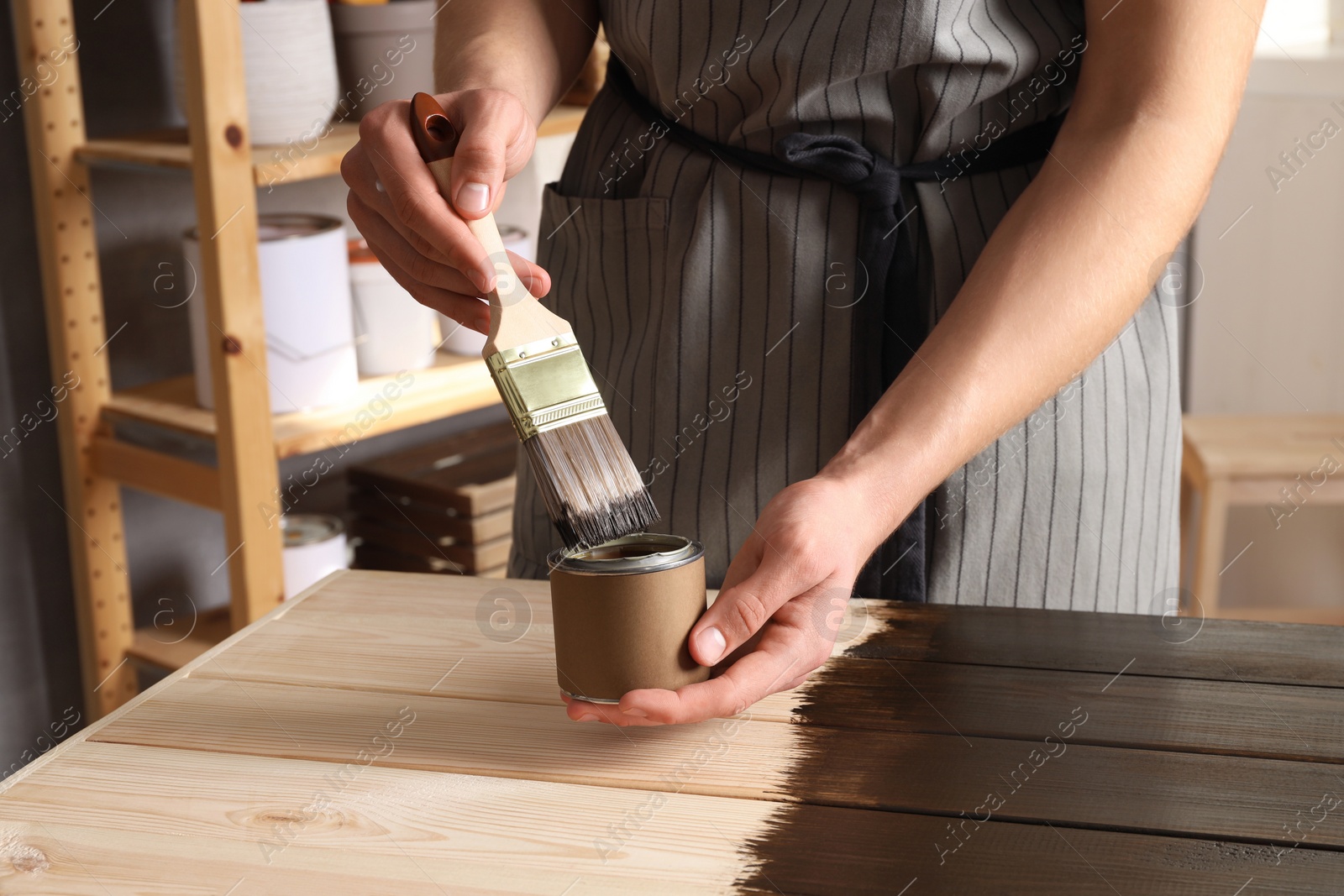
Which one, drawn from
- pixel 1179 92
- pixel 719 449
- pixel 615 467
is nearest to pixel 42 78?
pixel 719 449

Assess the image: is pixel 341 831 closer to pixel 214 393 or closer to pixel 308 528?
pixel 214 393

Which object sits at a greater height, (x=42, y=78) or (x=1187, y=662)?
(x=42, y=78)

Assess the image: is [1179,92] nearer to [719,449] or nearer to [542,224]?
[719,449]

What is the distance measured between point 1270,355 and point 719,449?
2.17 metres

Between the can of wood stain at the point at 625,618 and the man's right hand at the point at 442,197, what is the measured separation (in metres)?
0.18

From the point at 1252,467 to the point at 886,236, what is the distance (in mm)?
1590

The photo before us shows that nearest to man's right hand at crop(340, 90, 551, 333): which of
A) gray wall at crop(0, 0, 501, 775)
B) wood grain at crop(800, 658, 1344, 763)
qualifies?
wood grain at crop(800, 658, 1344, 763)

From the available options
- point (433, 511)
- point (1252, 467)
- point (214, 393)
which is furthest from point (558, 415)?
point (1252, 467)

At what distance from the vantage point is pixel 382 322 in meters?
1.86

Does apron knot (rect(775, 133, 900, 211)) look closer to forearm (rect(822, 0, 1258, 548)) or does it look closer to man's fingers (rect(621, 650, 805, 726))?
forearm (rect(822, 0, 1258, 548))

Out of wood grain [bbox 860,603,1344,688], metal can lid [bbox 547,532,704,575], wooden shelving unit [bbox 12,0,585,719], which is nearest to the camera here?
metal can lid [bbox 547,532,704,575]

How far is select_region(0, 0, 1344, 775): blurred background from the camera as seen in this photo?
65.3 inches

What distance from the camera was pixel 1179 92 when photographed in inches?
33.4

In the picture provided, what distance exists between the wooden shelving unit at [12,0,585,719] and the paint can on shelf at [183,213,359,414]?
32 millimetres
